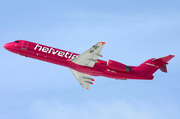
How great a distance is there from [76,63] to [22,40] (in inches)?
481

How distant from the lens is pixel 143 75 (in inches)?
2170

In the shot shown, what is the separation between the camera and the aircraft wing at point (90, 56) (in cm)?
4916

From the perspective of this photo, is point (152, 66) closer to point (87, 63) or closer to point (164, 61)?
point (164, 61)

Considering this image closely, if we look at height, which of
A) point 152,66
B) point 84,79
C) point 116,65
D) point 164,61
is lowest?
point 84,79

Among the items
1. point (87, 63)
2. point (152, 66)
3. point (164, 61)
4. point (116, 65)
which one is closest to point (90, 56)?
point (87, 63)

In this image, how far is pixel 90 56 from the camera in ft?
169

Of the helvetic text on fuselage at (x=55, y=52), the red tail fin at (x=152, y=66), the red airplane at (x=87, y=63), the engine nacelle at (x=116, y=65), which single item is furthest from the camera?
the red tail fin at (x=152, y=66)

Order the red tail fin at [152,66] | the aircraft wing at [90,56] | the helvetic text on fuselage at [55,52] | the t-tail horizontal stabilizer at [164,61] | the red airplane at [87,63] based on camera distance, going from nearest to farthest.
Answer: the aircraft wing at [90,56] < the t-tail horizontal stabilizer at [164,61] < the red airplane at [87,63] < the helvetic text on fuselage at [55,52] < the red tail fin at [152,66]

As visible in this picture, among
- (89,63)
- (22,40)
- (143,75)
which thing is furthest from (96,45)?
(22,40)

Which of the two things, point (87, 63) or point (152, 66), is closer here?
point (87, 63)

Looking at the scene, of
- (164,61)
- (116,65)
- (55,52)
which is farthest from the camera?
(55,52)

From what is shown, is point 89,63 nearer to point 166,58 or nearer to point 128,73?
point 128,73

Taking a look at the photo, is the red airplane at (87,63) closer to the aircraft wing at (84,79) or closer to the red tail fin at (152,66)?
the red tail fin at (152,66)

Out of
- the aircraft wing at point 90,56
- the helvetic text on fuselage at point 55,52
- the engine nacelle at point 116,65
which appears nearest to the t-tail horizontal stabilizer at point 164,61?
the engine nacelle at point 116,65
